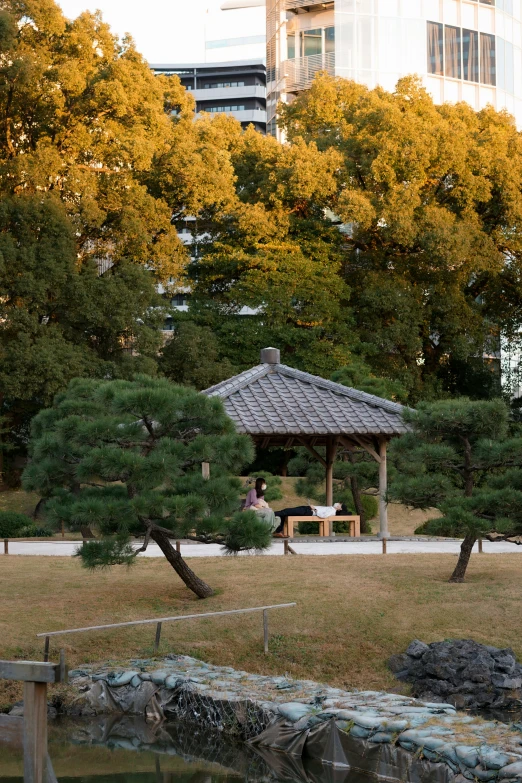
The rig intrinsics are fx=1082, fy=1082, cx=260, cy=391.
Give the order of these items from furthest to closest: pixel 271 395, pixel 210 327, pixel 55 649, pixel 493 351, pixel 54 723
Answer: pixel 493 351
pixel 210 327
pixel 271 395
pixel 55 649
pixel 54 723

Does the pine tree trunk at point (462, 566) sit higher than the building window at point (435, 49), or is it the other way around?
the building window at point (435, 49)

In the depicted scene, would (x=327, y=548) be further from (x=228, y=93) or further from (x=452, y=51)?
(x=228, y=93)

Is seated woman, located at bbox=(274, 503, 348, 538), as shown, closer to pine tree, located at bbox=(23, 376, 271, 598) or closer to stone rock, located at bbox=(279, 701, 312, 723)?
pine tree, located at bbox=(23, 376, 271, 598)

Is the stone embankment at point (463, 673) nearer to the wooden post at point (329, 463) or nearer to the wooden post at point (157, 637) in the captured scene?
the wooden post at point (157, 637)

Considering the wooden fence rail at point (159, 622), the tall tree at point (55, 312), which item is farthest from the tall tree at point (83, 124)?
the wooden fence rail at point (159, 622)

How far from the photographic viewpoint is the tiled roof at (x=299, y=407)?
61.8 feet

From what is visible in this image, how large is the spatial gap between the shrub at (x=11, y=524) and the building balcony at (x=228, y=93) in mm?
47708

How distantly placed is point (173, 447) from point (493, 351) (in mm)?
23669

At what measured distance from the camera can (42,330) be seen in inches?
1084

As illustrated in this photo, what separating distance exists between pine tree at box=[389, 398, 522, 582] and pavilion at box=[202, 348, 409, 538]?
394 cm

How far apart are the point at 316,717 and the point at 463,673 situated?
241 centimetres

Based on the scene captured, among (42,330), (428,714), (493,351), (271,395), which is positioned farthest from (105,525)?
(493,351)

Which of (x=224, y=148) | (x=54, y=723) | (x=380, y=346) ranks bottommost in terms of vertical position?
(x=54, y=723)

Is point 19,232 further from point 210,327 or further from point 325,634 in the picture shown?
point 325,634
